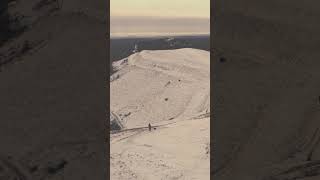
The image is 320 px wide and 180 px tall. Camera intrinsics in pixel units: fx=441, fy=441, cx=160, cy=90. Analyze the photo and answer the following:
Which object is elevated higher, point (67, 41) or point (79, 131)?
point (67, 41)

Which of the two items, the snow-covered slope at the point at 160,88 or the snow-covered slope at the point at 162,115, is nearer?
the snow-covered slope at the point at 162,115

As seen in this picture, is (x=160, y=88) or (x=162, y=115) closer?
(x=162, y=115)

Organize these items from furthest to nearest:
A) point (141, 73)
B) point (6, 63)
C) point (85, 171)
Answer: point (141, 73)
point (85, 171)
point (6, 63)

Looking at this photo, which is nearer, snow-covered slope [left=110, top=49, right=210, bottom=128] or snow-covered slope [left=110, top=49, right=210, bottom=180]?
snow-covered slope [left=110, top=49, right=210, bottom=180]

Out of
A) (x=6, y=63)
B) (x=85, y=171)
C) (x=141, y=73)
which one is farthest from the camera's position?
(x=141, y=73)

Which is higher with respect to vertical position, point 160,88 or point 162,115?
point 160,88
